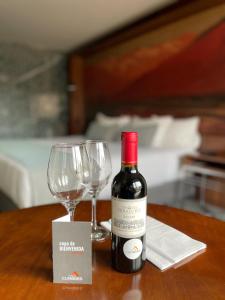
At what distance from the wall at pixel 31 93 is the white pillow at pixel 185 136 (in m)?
2.94

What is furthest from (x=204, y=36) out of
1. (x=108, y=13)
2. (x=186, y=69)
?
(x=108, y=13)

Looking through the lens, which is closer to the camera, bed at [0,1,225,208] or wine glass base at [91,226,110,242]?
wine glass base at [91,226,110,242]

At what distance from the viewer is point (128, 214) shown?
62 cm

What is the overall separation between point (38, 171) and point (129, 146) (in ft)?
5.15

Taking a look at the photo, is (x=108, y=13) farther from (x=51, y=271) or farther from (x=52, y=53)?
(x=51, y=271)


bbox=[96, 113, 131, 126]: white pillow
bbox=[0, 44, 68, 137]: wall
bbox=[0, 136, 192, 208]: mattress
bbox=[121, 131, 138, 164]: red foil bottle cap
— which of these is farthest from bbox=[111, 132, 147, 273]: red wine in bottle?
bbox=[0, 44, 68, 137]: wall

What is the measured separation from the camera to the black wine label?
62cm

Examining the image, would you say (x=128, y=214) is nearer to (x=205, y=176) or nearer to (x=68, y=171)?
(x=68, y=171)

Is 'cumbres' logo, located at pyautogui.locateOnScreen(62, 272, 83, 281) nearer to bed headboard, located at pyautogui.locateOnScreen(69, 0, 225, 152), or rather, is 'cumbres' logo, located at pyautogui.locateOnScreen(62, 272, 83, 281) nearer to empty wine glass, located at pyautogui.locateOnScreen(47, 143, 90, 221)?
empty wine glass, located at pyautogui.locateOnScreen(47, 143, 90, 221)

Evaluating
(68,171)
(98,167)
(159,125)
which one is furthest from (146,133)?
(68,171)

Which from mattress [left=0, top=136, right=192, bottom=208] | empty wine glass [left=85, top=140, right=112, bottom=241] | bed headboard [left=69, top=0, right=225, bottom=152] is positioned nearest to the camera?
empty wine glass [left=85, top=140, right=112, bottom=241]

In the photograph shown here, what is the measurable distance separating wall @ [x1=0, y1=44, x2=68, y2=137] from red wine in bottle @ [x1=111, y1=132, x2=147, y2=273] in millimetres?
4715

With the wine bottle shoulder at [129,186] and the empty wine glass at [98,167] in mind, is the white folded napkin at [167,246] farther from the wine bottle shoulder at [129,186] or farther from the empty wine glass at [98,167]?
the wine bottle shoulder at [129,186]

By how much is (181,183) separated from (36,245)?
7.77ft
